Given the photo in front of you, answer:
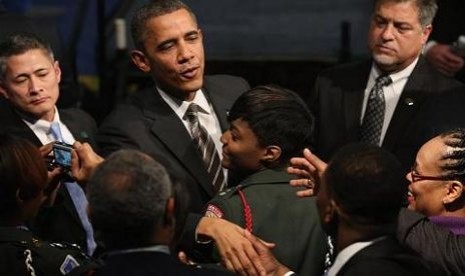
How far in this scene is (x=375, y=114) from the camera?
4812 millimetres

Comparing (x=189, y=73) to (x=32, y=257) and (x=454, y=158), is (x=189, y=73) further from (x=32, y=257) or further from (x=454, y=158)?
(x=32, y=257)

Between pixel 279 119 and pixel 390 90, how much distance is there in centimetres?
122

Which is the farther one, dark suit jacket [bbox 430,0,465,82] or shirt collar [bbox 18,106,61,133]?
dark suit jacket [bbox 430,0,465,82]

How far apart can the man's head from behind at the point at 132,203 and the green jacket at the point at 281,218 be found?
0.67 m

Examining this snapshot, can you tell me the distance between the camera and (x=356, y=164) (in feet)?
9.98

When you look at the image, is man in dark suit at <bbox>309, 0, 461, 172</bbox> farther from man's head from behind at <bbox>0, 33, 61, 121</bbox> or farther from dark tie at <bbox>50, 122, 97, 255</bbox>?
man's head from behind at <bbox>0, 33, 61, 121</bbox>

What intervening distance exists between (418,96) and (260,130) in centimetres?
125

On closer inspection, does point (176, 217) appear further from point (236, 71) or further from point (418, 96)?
point (236, 71)

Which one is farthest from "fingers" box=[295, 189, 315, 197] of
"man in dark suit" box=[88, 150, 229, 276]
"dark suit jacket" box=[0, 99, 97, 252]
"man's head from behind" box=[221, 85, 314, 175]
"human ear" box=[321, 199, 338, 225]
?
"dark suit jacket" box=[0, 99, 97, 252]

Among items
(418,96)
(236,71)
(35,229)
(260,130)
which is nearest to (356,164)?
(260,130)

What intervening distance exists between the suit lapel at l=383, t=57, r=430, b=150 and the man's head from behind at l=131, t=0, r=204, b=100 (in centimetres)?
88

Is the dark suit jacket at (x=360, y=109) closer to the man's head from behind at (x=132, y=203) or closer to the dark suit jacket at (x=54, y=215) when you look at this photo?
the dark suit jacket at (x=54, y=215)

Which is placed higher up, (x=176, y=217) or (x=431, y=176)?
(x=176, y=217)

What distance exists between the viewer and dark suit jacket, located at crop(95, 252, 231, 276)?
2.84m
